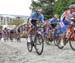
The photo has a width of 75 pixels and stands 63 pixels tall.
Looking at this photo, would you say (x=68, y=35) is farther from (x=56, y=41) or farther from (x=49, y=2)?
(x=49, y=2)

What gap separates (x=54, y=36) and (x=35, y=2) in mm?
69799

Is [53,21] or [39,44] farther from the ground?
[53,21]

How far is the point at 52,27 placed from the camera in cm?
2175

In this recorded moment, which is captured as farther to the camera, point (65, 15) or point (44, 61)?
point (65, 15)

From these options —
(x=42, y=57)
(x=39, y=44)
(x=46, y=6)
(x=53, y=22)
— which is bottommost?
(x=46, y=6)

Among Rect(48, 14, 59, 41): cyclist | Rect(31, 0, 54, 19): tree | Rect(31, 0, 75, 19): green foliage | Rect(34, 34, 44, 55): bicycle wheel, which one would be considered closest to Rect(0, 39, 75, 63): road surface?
Rect(34, 34, 44, 55): bicycle wheel

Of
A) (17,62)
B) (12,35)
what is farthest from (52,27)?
(12,35)

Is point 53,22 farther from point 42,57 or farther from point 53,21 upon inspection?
point 42,57

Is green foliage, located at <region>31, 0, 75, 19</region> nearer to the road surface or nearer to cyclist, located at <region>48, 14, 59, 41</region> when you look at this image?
cyclist, located at <region>48, 14, 59, 41</region>

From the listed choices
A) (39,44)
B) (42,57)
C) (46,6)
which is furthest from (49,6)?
(42,57)

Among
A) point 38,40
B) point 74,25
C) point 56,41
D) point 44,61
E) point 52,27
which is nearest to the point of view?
point 44,61

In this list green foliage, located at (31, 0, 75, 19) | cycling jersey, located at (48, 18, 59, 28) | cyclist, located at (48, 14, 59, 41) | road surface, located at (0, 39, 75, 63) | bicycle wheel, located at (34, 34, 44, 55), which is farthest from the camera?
green foliage, located at (31, 0, 75, 19)

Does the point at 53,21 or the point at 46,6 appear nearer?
the point at 53,21

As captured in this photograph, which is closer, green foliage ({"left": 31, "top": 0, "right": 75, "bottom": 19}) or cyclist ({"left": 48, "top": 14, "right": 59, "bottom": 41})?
cyclist ({"left": 48, "top": 14, "right": 59, "bottom": 41})
